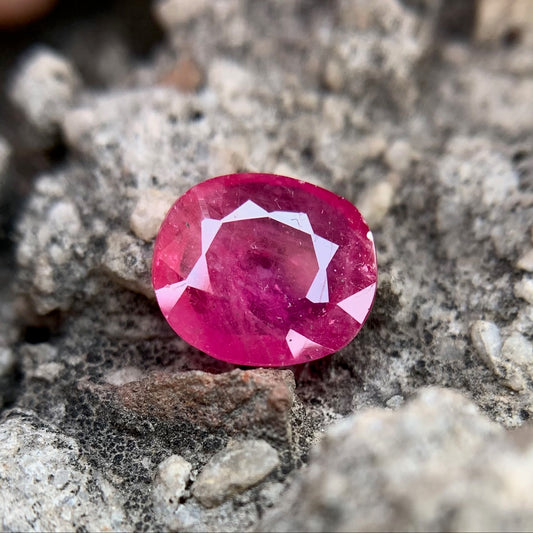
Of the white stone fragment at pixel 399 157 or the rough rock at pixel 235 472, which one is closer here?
the rough rock at pixel 235 472

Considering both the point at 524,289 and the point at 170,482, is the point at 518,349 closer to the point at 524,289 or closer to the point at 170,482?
the point at 524,289

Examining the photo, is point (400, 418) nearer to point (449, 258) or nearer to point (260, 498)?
point (260, 498)

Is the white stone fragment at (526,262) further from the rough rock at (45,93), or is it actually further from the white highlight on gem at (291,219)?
the rough rock at (45,93)

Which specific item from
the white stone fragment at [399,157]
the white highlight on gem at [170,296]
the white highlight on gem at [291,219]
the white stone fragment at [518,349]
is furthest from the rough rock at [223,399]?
the white stone fragment at [399,157]


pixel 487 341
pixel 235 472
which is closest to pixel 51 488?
pixel 235 472

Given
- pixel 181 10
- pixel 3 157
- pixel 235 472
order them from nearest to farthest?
pixel 235 472
pixel 3 157
pixel 181 10
